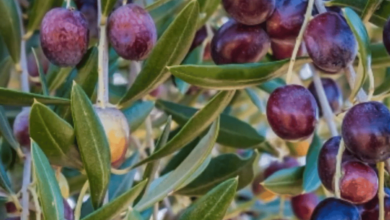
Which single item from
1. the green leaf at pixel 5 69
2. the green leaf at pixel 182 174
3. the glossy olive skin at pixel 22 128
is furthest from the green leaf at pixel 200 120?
the green leaf at pixel 5 69

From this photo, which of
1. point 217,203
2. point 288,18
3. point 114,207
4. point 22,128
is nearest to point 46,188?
point 114,207

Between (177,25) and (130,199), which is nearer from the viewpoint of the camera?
(130,199)

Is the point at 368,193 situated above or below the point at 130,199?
below

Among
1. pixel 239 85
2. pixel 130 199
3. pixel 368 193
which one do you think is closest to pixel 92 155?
pixel 130 199

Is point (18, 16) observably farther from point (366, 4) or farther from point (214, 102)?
point (366, 4)

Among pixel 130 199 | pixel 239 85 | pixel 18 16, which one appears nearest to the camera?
pixel 130 199

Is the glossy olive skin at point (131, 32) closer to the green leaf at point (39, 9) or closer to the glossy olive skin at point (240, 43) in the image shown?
the glossy olive skin at point (240, 43)

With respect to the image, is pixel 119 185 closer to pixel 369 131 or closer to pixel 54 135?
pixel 54 135

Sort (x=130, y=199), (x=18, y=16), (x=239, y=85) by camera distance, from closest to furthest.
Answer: (x=130, y=199), (x=239, y=85), (x=18, y=16)
